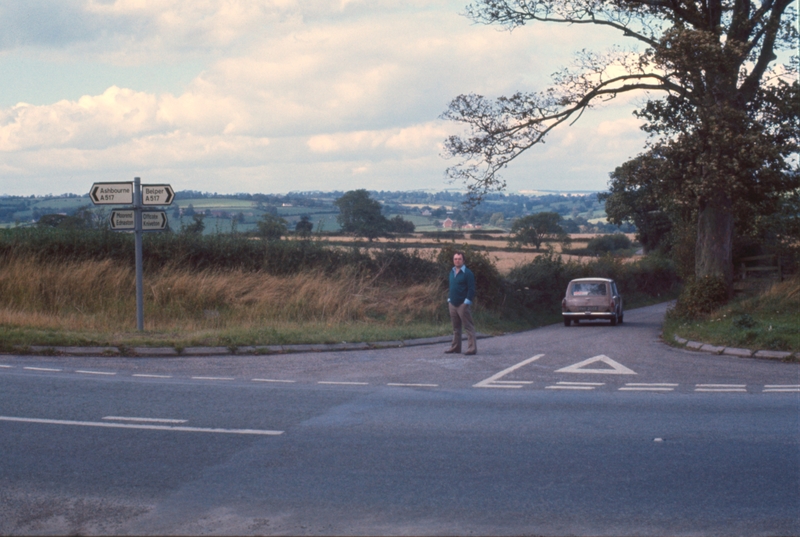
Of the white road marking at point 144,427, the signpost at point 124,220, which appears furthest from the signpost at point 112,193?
the white road marking at point 144,427

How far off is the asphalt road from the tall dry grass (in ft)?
25.9

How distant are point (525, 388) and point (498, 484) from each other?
190 inches

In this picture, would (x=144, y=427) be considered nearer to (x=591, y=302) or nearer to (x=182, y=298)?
(x=182, y=298)

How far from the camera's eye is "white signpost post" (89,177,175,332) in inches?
616

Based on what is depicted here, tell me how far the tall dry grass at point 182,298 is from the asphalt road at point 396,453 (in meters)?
7.88

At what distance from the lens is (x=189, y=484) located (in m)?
6.06

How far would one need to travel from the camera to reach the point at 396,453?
697 centimetres

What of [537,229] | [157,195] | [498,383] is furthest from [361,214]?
[498,383]

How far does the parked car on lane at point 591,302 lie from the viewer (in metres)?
29.0

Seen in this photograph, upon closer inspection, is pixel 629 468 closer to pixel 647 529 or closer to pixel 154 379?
pixel 647 529

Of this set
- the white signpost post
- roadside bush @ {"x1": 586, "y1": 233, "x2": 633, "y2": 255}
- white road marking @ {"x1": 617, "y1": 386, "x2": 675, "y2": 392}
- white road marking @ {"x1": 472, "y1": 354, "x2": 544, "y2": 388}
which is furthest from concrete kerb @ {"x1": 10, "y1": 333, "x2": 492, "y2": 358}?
roadside bush @ {"x1": 586, "y1": 233, "x2": 633, "y2": 255}

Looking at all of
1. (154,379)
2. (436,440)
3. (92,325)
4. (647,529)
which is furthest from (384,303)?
(647,529)

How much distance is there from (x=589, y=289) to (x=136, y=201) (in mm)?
18522

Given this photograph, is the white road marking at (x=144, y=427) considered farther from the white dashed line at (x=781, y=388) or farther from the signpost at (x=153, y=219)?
the signpost at (x=153, y=219)
